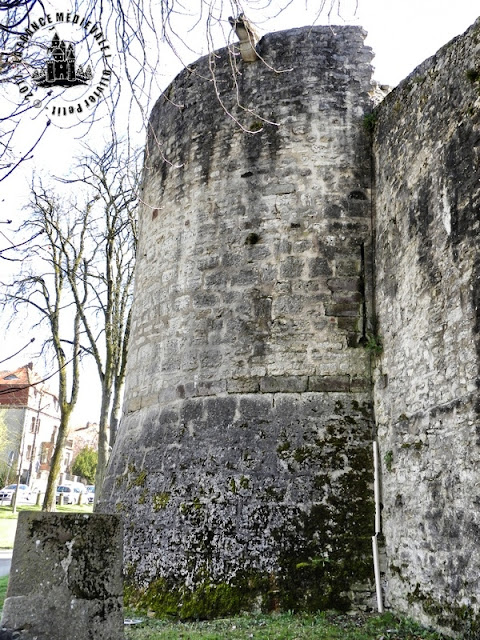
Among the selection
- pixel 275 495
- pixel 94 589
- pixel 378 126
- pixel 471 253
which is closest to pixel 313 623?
pixel 275 495

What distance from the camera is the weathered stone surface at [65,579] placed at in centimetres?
381

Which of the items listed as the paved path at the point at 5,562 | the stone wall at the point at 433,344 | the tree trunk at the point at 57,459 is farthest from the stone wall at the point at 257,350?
the tree trunk at the point at 57,459

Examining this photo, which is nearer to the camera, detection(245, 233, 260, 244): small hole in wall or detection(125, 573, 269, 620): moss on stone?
detection(125, 573, 269, 620): moss on stone

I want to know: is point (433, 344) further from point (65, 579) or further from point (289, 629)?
point (65, 579)

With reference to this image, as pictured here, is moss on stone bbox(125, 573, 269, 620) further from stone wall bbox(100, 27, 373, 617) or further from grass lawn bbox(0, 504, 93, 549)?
grass lawn bbox(0, 504, 93, 549)

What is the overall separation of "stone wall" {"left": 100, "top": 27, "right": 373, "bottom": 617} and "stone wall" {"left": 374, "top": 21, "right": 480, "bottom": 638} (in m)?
0.42

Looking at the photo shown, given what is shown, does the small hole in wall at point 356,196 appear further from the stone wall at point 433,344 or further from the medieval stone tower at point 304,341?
the stone wall at point 433,344

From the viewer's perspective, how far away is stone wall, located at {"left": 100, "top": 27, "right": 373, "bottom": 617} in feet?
19.0

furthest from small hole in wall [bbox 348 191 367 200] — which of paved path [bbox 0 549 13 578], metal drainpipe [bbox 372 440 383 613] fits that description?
paved path [bbox 0 549 13 578]

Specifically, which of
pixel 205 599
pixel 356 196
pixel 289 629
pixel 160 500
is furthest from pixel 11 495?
pixel 289 629

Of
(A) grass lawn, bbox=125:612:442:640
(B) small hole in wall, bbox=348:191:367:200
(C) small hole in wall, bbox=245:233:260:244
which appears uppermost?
(B) small hole in wall, bbox=348:191:367:200

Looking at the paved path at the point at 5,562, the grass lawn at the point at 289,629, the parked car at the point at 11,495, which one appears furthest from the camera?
the parked car at the point at 11,495

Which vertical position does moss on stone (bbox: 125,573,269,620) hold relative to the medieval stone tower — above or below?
below

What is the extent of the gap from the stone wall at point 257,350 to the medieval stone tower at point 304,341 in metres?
0.02
